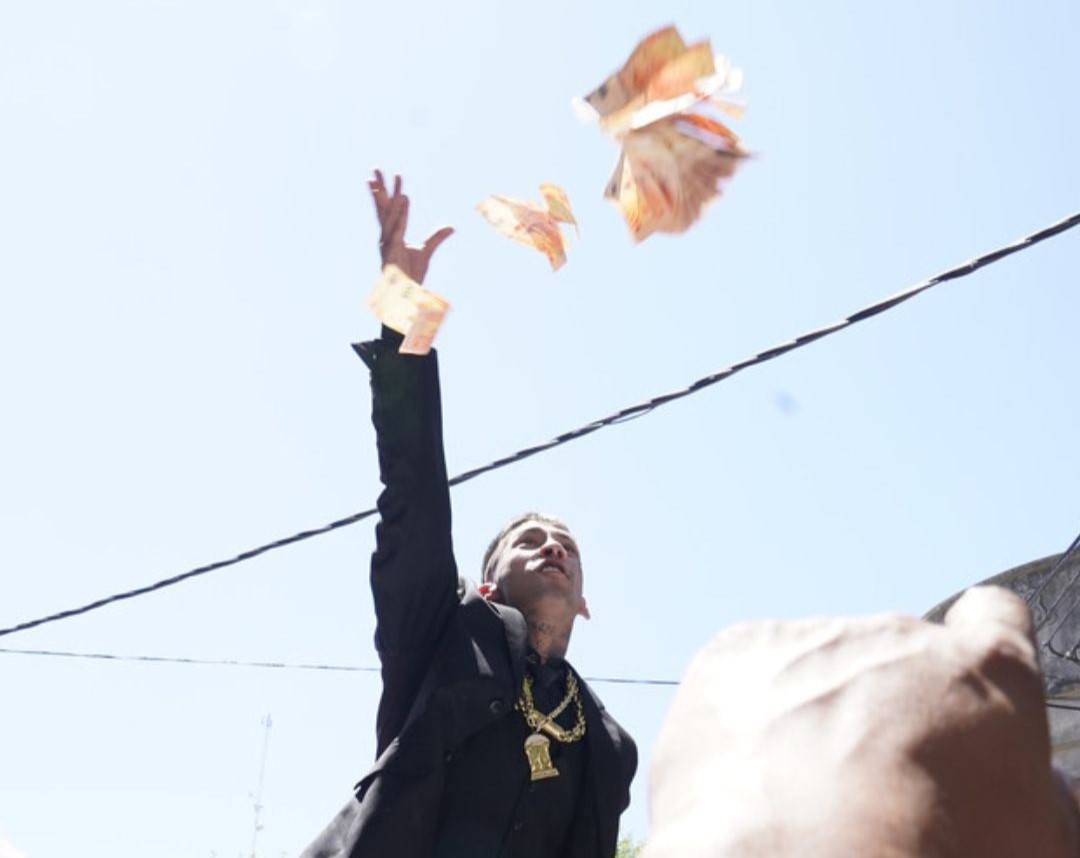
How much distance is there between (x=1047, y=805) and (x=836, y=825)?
0.17 m

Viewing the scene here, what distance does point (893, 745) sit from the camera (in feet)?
3.53

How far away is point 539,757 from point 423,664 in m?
0.38

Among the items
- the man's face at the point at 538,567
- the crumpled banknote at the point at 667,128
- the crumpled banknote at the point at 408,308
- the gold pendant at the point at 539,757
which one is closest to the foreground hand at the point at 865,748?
the crumpled banknote at the point at 667,128

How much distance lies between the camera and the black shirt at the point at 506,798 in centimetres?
379

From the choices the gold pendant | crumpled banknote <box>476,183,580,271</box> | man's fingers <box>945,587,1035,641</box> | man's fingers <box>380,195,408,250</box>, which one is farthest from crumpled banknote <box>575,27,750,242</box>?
man's fingers <box>945,587,1035,641</box>

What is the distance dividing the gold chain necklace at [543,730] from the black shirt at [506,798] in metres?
0.01

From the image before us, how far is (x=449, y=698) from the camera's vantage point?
12.7 feet

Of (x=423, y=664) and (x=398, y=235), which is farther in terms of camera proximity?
(x=398, y=235)

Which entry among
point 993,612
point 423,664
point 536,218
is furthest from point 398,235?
point 993,612

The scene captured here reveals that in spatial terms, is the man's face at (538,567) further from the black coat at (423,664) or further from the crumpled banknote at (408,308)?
the crumpled banknote at (408,308)

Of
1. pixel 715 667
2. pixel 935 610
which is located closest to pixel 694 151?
pixel 715 667

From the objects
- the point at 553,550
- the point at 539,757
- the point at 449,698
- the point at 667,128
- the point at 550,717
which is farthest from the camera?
the point at 553,550

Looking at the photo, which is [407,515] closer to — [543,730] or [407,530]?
[407,530]

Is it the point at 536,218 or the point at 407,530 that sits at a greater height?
the point at 536,218
